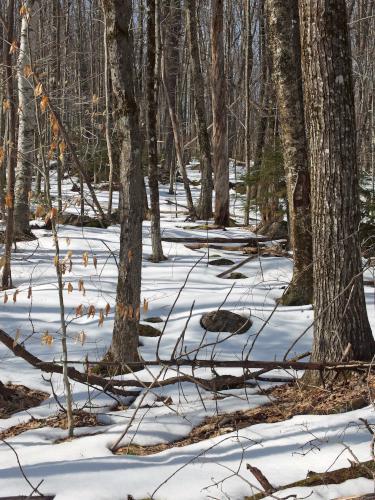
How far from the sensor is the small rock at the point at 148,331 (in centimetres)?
672

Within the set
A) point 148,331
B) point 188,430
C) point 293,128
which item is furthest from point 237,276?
point 188,430

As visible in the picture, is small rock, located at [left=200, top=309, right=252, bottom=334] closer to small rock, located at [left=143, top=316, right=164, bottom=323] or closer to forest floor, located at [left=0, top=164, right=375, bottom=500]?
forest floor, located at [left=0, top=164, right=375, bottom=500]

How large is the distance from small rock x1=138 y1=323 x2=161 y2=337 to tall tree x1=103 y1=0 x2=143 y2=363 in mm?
1297

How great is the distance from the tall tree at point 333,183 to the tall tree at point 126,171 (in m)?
1.64

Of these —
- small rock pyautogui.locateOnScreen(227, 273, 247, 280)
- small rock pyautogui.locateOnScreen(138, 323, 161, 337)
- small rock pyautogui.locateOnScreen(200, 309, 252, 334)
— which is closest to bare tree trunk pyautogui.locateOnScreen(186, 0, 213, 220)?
small rock pyautogui.locateOnScreen(227, 273, 247, 280)

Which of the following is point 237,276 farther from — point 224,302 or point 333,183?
point 333,183

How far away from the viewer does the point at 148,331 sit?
22.2 ft

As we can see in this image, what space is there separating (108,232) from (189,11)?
20.2ft

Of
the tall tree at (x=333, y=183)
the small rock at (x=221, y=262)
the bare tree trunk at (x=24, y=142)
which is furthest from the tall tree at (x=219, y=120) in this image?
the tall tree at (x=333, y=183)

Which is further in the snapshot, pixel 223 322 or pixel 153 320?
pixel 153 320

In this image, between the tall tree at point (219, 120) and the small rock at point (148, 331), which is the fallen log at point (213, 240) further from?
the small rock at point (148, 331)

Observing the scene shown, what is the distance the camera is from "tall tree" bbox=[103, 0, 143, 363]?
5020 millimetres

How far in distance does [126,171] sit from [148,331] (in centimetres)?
238

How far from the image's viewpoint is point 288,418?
392cm
